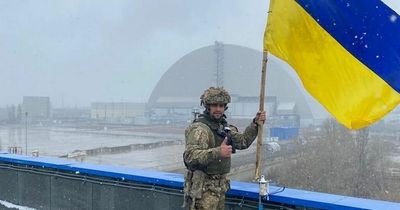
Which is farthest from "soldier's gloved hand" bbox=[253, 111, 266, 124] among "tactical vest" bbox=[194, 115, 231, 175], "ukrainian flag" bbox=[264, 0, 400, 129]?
"ukrainian flag" bbox=[264, 0, 400, 129]

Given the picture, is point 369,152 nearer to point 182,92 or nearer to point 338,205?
point 338,205

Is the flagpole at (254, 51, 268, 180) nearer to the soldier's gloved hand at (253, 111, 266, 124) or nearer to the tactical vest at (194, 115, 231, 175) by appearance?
the soldier's gloved hand at (253, 111, 266, 124)

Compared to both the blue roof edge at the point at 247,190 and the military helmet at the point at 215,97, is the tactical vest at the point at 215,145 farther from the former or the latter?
the blue roof edge at the point at 247,190

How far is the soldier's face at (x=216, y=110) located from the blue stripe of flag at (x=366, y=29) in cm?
100

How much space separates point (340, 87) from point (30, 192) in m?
4.33

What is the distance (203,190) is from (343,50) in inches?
59.6

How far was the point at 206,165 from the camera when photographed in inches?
135

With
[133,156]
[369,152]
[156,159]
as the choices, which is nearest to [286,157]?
[369,152]

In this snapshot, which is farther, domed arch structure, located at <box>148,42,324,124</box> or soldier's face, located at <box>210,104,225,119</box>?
domed arch structure, located at <box>148,42,324,124</box>

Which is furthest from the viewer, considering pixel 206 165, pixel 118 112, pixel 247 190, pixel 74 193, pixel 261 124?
pixel 118 112

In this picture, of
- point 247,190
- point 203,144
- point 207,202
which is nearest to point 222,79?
point 247,190

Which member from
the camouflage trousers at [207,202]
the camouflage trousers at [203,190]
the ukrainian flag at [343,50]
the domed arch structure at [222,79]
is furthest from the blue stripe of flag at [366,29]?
the domed arch structure at [222,79]

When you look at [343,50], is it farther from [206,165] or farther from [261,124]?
[206,165]

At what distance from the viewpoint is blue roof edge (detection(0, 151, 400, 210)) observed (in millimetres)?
3409
